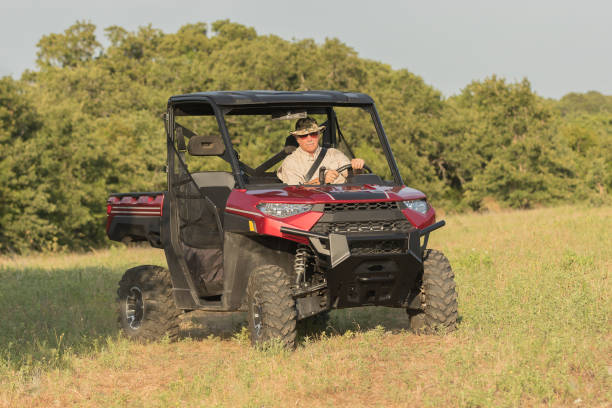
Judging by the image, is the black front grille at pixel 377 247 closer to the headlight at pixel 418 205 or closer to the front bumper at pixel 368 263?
the front bumper at pixel 368 263

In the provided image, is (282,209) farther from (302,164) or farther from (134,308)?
(134,308)

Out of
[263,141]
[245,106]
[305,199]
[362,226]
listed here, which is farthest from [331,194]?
[263,141]

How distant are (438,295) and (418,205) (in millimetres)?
878

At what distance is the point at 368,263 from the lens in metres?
Answer: 6.95

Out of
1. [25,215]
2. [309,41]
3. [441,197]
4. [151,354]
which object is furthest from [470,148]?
[151,354]

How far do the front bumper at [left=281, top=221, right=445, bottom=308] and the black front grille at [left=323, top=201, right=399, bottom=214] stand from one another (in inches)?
9.8

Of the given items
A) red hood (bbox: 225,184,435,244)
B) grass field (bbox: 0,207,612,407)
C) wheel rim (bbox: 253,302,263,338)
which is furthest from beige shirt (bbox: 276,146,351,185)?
grass field (bbox: 0,207,612,407)

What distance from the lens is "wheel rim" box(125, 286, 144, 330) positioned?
30.1 feet

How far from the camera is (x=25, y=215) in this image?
127 ft

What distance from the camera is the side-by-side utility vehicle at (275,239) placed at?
7.02 m

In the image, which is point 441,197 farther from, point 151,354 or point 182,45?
point 151,354

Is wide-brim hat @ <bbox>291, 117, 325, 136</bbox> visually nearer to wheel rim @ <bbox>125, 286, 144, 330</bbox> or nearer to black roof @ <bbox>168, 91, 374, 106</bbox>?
black roof @ <bbox>168, 91, 374, 106</bbox>

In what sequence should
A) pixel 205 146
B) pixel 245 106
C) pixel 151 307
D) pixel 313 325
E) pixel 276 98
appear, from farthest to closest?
pixel 313 325
pixel 151 307
pixel 245 106
pixel 276 98
pixel 205 146

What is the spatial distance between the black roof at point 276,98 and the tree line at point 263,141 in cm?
2633
